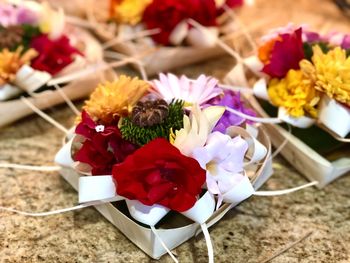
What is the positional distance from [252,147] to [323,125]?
124 millimetres

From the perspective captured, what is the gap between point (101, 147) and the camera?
58 centimetres

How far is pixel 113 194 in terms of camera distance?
567 millimetres

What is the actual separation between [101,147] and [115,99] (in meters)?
0.06

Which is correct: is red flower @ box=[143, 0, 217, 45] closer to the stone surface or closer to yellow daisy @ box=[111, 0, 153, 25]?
yellow daisy @ box=[111, 0, 153, 25]

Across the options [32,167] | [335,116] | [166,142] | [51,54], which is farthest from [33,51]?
[335,116]

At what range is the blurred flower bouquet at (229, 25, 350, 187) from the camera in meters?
0.64

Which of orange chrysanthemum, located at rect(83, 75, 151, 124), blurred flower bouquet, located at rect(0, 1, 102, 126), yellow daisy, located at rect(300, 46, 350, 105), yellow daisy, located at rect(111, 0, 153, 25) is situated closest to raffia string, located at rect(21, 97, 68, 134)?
blurred flower bouquet, located at rect(0, 1, 102, 126)

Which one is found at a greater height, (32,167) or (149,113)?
(149,113)

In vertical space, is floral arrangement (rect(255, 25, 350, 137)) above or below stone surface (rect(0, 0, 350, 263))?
above

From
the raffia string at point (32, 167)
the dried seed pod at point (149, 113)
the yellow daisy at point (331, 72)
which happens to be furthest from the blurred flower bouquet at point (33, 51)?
the yellow daisy at point (331, 72)

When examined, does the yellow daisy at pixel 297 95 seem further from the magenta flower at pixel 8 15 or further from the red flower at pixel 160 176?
the magenta flower at pixel 8 15

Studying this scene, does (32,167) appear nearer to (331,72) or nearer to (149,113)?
(149,113)

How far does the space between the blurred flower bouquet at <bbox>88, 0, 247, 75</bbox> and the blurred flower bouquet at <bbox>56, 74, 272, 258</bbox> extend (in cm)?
25

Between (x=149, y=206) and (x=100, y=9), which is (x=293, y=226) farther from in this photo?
(x=100, y=9)
